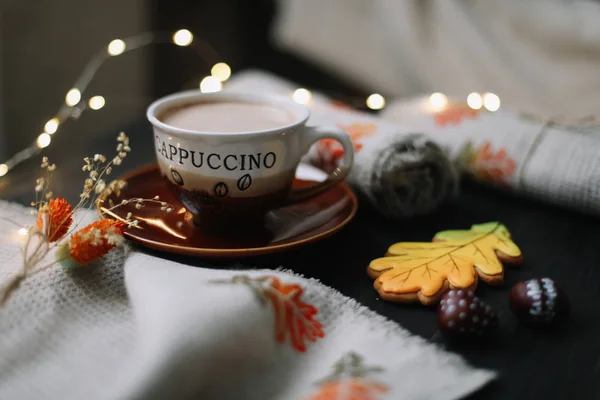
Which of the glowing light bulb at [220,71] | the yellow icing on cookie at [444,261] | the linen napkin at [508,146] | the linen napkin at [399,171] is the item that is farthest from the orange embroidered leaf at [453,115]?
the glowing light bulb at [220,71]

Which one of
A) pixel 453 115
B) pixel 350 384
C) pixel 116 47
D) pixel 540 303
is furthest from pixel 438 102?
pixel 116 47

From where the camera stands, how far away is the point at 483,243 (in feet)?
1.77

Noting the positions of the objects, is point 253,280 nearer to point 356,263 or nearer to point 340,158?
point 356,263

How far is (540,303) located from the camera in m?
0.44

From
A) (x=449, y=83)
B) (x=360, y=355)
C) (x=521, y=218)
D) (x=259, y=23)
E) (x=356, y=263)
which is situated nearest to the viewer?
(x=360, y=355)

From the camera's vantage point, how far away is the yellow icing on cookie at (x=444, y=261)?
475mm

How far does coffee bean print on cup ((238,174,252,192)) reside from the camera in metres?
0.51

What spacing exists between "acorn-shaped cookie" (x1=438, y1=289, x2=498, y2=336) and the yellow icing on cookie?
37 millimetres

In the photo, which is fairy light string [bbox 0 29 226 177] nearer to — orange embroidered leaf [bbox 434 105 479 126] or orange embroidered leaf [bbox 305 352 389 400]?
orange embroidered leaf [bbox 434 105 479 126]

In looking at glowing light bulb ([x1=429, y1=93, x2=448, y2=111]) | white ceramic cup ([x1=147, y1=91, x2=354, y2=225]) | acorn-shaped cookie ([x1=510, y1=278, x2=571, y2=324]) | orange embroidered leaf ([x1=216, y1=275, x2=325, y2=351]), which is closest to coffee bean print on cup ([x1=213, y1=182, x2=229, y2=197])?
white ceramic cup ([x1=147, y1=91, x2=354, y2=225])

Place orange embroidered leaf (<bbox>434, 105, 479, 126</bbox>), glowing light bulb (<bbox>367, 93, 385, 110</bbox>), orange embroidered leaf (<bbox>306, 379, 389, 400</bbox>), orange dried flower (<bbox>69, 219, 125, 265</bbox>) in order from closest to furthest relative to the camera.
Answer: orange embroidered leaf (<bbox>306, 379, 389, 400</bbox>), orange dried flower (<bbox>69, 219, 125, 265</bbox>), orange embroidered leaf (<bbox>434, 105, 479, 126</bbox>), glowing light bulb (<bbox>367, 93, 385, 110</bbox>)

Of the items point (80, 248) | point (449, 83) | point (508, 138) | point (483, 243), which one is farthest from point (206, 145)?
point (449, 83)

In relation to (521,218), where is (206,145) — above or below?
above

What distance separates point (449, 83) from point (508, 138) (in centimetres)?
34
